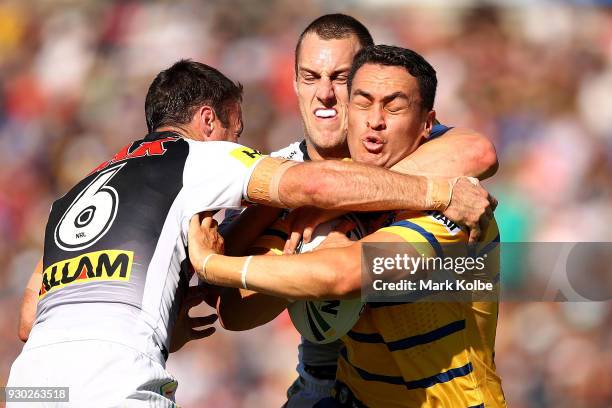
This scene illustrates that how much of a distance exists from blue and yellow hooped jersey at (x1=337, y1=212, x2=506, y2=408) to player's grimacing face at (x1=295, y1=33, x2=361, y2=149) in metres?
1.38

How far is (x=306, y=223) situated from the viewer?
4203mm

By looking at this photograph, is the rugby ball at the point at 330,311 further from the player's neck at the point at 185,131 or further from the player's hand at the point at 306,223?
the player's neck at the point at 185,131

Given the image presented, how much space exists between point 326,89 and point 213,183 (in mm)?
1564

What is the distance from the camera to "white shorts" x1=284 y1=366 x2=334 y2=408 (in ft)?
17.2

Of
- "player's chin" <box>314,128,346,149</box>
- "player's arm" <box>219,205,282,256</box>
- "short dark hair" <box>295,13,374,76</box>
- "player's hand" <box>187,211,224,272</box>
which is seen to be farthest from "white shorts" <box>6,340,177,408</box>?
"short dark hair" <box>295,13,374,76</box>

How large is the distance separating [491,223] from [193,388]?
479cm

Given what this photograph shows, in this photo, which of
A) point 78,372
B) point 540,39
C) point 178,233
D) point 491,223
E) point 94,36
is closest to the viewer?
point 78,372

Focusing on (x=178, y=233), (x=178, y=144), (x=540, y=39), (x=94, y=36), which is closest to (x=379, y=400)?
(x=178, y=233)

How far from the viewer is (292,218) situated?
4.36 meters

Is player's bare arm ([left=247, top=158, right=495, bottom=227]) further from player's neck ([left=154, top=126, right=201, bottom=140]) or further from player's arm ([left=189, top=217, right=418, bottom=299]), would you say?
player's neck ([left=154, top=126, right=201, bottom=140])

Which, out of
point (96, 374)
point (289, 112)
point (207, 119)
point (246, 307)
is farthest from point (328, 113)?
point (289, 112)

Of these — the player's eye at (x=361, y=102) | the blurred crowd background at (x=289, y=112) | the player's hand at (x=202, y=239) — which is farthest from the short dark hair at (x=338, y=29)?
the blurred crowd background at (x=289, y=112)

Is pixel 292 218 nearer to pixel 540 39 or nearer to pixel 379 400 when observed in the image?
pixel 379 400

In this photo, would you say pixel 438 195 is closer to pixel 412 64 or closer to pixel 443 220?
pixel 443 220
